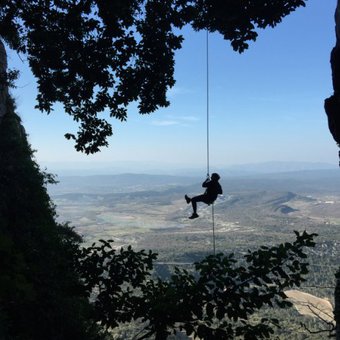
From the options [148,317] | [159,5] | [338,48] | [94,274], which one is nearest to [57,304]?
[94,274]

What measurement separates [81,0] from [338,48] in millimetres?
7004

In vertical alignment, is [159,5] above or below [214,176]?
above

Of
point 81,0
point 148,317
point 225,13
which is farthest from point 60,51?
point 148,317

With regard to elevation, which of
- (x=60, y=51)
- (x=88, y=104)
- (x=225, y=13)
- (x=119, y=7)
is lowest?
(x=88, y=104)

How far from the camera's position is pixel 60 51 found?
283 inches

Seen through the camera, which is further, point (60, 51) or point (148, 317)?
point (60, 51)

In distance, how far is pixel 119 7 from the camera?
6434 millimetres

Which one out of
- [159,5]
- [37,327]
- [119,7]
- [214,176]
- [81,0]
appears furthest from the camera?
[37,327]

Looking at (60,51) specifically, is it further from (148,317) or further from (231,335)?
(231,335)

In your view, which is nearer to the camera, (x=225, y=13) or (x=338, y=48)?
(x=225, y=13)

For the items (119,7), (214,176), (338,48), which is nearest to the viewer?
(119,7)

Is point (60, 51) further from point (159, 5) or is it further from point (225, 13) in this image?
point (225, 13)

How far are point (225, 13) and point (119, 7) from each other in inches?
101

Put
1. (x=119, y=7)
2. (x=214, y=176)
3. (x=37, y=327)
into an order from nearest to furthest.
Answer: (x=119, y=7)
(x=214, y=176)
(x=37, y=327)
